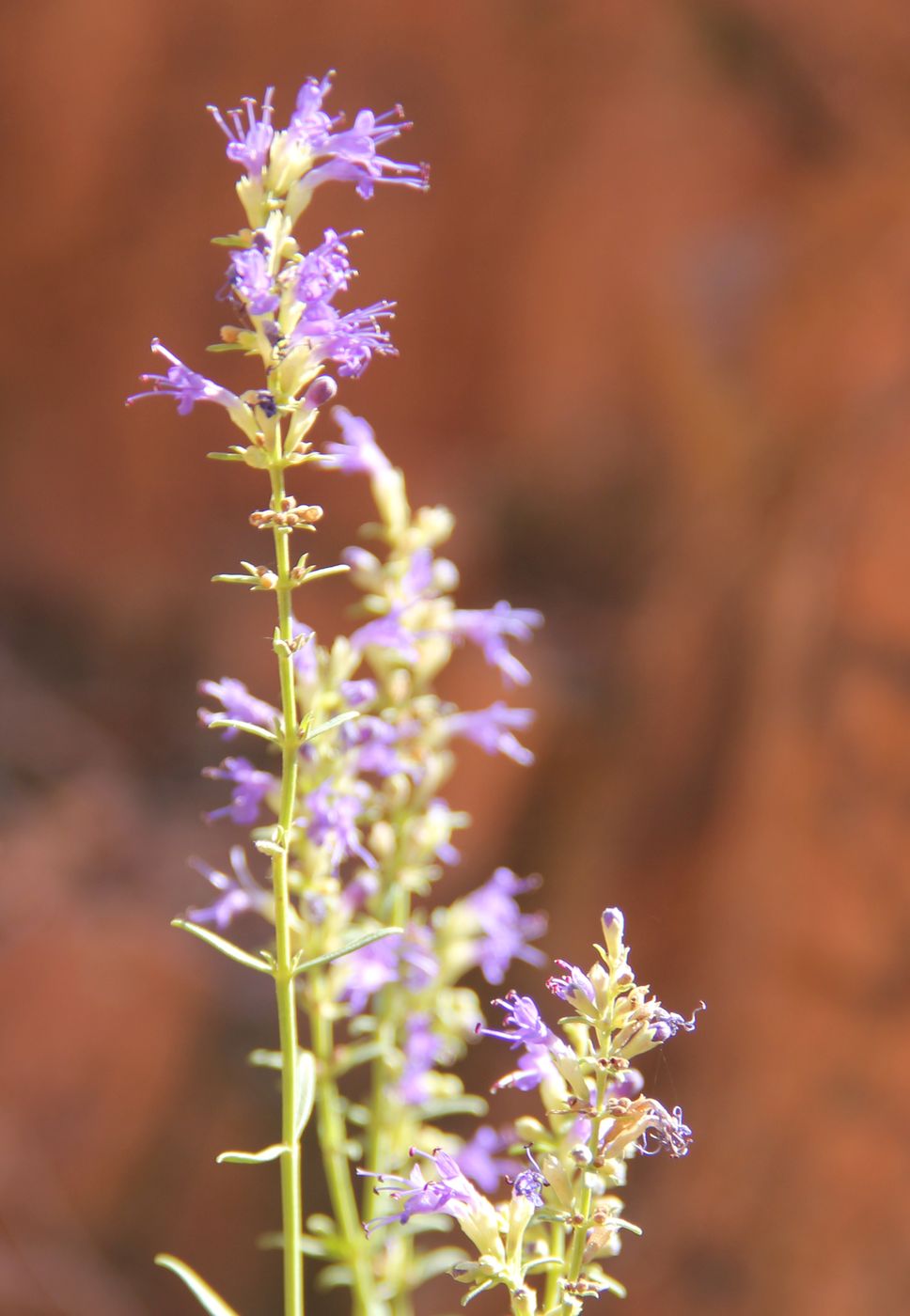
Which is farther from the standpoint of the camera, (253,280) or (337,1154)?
(337,1154)

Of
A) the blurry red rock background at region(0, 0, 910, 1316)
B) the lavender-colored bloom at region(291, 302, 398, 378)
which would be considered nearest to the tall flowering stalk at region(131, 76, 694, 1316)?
the lavender-colored bloom at region(291, 302, 398, 378)

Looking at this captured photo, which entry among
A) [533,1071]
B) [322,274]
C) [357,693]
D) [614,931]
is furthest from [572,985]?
[322,274]

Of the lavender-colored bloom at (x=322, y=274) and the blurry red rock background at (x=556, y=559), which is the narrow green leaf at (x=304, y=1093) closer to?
the lavender-colored bloom at (x=322, y=274)

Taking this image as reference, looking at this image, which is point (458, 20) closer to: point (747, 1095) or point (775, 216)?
point (775, 216)

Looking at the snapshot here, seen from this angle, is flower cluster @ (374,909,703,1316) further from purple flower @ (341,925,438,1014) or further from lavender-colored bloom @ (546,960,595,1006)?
purple flower @ (341,925,438,1014)

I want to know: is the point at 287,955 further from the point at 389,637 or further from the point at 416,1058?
the point at 416,1058

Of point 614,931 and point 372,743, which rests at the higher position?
point 372,743

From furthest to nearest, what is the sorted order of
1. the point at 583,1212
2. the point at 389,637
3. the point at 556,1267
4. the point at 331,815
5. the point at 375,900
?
the point at 375,900 < the point at 389,637 < the point at 331,815 < the point at 556,1267 < the point at 583,1212

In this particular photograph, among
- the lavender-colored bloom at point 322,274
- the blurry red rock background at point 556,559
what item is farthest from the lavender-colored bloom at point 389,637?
the blurry red rock background at point 556,559
